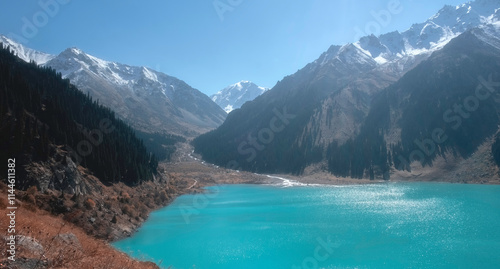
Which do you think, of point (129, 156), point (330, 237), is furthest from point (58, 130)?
point (330, 237)

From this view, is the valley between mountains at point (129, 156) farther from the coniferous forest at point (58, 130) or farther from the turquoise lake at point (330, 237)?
the turquoise lake at point (330, 237)

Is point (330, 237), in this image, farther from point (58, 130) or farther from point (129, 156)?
point (129, 156)

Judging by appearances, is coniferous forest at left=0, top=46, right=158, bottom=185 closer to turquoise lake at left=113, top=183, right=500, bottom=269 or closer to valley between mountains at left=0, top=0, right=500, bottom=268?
valley between mountains at left=0, top=0, right=500, bottom=268

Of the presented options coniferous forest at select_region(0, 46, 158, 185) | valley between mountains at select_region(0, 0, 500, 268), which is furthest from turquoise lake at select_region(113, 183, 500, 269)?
coniferous forest at select_region(0, 46, 158, 185)

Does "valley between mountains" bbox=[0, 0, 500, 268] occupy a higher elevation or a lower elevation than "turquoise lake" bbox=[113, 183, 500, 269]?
higher

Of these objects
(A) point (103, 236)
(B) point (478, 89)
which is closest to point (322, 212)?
(A) point (103, 236)

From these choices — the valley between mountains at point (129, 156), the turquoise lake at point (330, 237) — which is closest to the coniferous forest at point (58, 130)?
the valley between mountains at point (129, 156)

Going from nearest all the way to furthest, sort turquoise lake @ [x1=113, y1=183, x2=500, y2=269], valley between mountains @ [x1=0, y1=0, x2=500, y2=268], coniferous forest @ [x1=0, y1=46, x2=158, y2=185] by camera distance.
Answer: valley between mountains @ [x1=0, y1=0, x2=500, y2=268] → turquoise lake @ [x1=113, y1=183, x2=500, y2=269] → coniferous forest @ [x1=0, y1=46, x2=158, y2=185]
